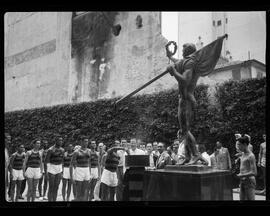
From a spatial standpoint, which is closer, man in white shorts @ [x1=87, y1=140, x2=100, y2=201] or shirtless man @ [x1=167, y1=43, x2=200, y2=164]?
shirtless man @ [x1=167, y1=43, x2=200, y2=164]

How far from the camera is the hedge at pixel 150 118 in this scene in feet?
30.0

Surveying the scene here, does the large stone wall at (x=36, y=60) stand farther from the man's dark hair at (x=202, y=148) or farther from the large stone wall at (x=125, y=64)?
the man's dark hair at (x=202, y=148)

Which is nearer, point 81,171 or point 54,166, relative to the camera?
point 81,171

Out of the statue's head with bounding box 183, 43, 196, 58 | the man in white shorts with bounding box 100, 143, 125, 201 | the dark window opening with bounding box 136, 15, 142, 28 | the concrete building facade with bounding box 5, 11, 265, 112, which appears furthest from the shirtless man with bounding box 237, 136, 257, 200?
the dark window opening with bounding box 136, 15, 142, 28

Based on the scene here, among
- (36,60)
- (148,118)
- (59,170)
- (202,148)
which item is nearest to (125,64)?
(148,118)

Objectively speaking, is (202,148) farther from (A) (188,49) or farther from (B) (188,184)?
(B) (188,184)

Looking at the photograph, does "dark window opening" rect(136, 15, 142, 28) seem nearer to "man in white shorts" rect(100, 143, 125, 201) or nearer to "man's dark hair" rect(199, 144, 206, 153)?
"man's dark hair" rect(199, 144, 206, 153)

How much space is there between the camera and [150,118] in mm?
10898

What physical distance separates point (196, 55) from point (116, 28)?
693 cm

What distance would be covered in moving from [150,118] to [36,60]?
13.3 ft

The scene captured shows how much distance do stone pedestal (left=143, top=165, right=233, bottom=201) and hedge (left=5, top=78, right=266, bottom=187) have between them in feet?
12.2

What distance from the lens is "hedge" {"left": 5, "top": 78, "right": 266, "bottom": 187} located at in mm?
9148

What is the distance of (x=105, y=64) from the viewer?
1170 centimetres
